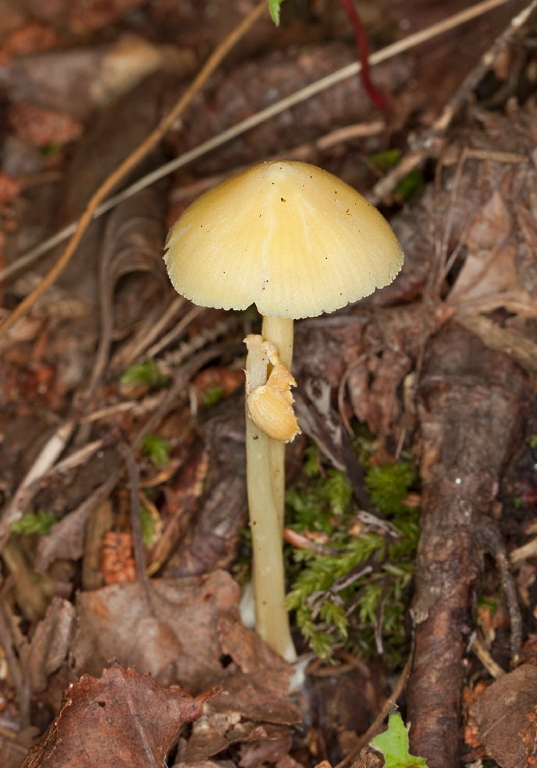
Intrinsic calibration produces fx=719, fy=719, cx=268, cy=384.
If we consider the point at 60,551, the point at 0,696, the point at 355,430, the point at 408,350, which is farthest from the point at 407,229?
the point at 0,696

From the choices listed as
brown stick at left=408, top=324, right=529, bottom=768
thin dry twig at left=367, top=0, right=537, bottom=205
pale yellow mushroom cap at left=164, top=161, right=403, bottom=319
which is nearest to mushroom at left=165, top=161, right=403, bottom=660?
pale yellow mushroom cap at left=164, top=161, right=403, bottom=319

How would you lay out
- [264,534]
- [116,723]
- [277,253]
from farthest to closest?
[264,534]
[116,723]
[277,253]

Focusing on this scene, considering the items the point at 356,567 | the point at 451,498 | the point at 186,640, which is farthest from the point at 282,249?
the point at 186,640

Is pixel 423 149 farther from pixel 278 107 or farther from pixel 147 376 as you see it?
pixel 147 376

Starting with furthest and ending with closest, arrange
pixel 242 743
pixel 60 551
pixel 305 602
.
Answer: pixel 60 551, pixel 305 602, pixel 242 743

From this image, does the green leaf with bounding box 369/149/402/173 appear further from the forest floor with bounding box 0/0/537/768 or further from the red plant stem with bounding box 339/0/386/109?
the red plant stem with bounding box 339/0/386/109

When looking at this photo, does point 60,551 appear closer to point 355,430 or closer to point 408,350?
point 355,430
